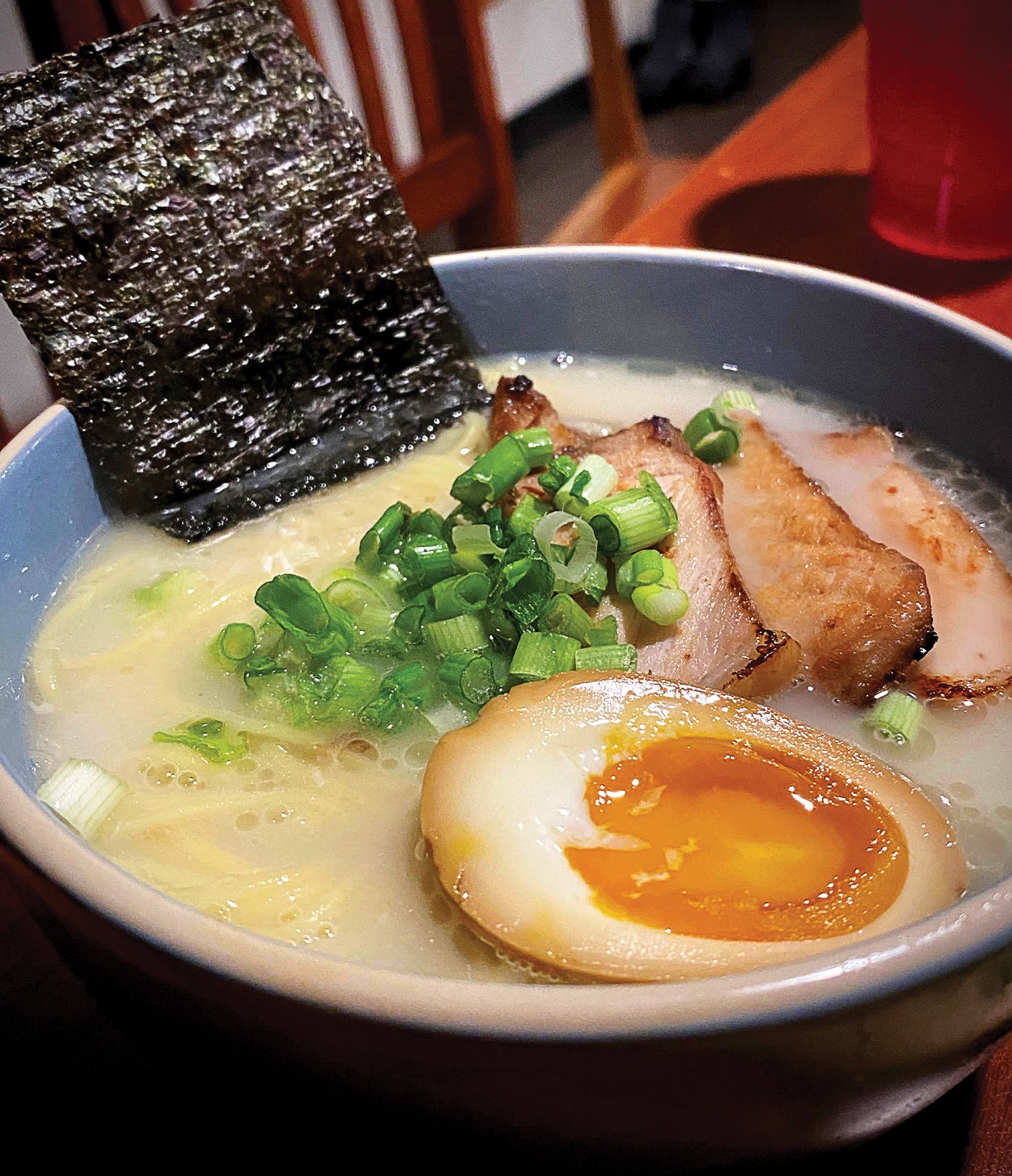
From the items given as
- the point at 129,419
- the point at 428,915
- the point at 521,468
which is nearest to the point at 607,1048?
the point at 428,915

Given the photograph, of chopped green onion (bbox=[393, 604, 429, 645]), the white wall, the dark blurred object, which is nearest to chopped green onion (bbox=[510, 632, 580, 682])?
chopped green onion (bbox=[393, 604, 429, 645])

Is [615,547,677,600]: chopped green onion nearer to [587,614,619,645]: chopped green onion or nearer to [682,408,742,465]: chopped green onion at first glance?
[587,614,619,645]: chopped green onion

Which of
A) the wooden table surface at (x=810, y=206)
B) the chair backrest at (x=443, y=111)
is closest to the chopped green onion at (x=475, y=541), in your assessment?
the wooden table surface at (x=810, y=206)

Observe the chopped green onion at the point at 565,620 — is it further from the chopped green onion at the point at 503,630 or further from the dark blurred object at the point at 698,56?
the dark blurred object at the point at 698,56

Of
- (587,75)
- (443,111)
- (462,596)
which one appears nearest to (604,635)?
(462,596)

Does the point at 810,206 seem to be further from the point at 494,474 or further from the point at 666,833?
the point at 666,833

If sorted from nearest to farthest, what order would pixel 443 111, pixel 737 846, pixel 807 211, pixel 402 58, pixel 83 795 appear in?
1. pixel 737 846
2. pixel 83 795
3. pixel 807 211
4. pixel 443 111
5. pixel 402 58
